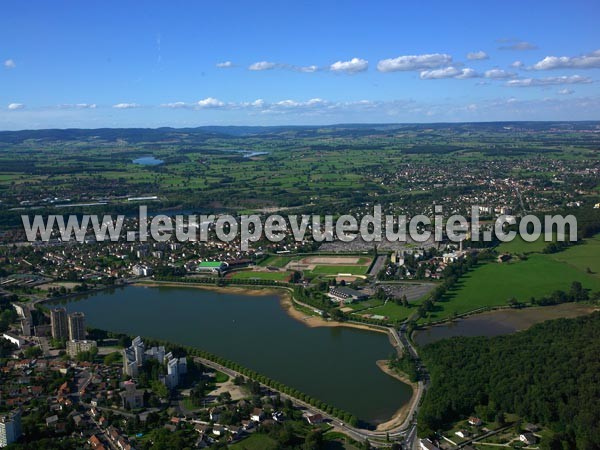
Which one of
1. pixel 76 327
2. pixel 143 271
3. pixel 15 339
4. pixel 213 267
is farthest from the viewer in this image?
pixel 213 267

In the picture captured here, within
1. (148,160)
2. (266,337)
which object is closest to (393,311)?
(266,337)

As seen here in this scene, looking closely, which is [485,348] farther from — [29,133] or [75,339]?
[29,133]

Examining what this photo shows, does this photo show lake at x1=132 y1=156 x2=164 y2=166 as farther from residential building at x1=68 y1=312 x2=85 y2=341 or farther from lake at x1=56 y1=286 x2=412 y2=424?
residential building at x1=68 y1=312 x2=85 y2=341

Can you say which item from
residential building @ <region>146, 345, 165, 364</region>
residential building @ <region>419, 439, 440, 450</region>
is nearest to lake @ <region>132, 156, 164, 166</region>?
residential building @ <region>146, 345, 165, 364</region>

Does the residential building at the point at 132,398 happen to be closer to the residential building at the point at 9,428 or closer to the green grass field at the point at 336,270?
the residential building at the point at 9,428

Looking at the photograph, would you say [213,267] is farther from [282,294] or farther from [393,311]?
[393,311]

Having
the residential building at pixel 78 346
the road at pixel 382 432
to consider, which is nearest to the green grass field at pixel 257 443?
the road at pixel 382 432

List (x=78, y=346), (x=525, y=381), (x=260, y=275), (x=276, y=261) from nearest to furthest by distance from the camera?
(x=525, y=381) < (x=78, y=346) < (x=260, y=275) < (x=276, y=261)

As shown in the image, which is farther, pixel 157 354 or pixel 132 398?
pixel 157 354
